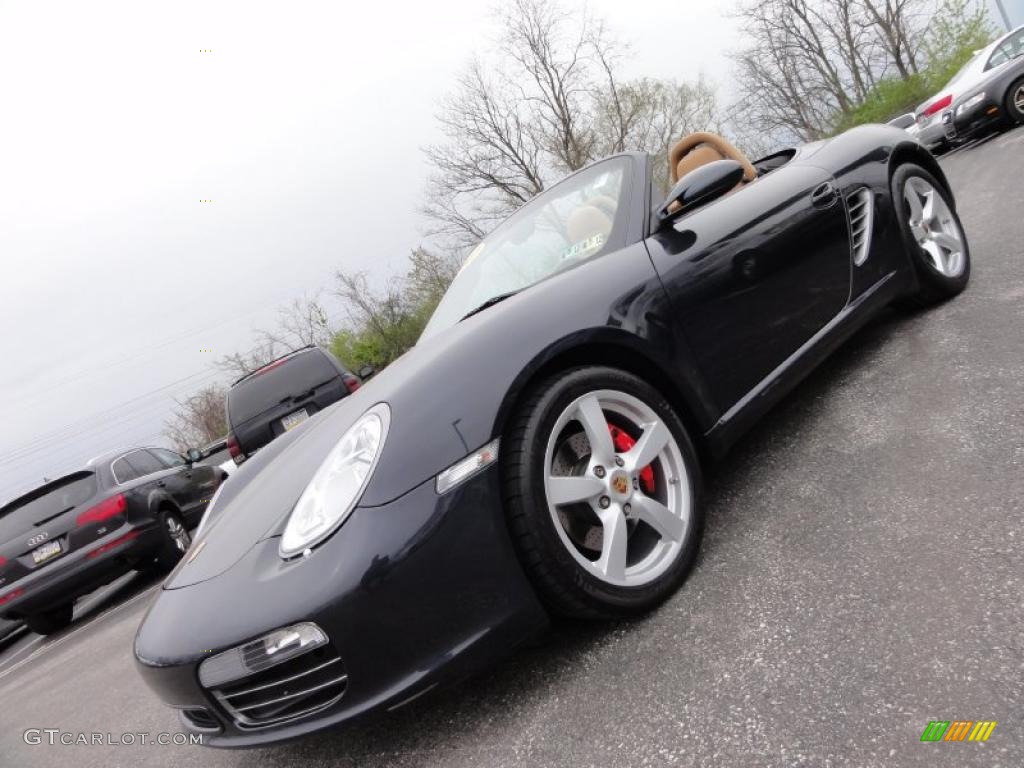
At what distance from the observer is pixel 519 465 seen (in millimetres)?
1879

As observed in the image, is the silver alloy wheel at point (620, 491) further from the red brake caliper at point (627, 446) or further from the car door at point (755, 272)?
the car door at point (755, 272)

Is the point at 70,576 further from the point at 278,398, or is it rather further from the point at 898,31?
the point at 898,31

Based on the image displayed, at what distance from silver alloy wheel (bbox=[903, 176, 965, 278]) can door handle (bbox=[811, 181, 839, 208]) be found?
643 millimetres

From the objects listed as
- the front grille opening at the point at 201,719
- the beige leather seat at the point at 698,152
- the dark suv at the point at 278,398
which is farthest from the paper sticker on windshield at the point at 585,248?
the dark suv at the point at 278,398

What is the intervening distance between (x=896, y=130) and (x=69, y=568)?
6880 mm

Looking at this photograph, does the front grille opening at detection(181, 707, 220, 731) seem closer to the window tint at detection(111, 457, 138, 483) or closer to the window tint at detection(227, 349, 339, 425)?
the window tint at detection(111, 457, 138, 483)

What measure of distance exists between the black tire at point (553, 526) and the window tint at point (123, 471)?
6.08 metres

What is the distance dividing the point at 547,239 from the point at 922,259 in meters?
2.00

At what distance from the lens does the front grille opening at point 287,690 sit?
171 centimetres

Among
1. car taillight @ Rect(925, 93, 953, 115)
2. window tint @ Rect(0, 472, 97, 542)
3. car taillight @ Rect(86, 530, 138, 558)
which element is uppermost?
window tint @ Rect(0, 472, 97, 542)

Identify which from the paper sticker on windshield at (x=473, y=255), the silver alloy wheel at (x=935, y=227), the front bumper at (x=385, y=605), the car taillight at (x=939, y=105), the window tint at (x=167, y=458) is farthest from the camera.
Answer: the car taillight at (x=939, y=105)

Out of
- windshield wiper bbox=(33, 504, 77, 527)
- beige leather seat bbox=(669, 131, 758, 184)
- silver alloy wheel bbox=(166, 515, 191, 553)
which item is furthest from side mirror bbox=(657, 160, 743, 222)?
silver alloy wheel bbox=(166, 515, 191, 553)

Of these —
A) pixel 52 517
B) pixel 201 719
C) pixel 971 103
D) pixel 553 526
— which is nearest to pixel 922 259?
pixel 553 526

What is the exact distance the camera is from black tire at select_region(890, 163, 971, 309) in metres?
3.48
